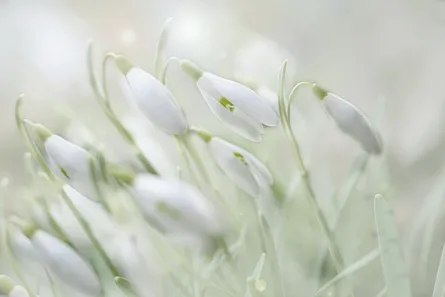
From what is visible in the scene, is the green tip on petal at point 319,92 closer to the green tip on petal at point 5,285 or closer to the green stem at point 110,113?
the green stem at point 110,113

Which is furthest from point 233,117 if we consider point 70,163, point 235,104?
point 70,163

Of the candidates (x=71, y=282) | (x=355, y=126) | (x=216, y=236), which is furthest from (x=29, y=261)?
(x=355, y=126)

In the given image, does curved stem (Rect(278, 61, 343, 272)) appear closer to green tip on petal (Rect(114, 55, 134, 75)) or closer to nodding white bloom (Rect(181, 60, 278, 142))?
nodding white bloom (Rect(181, 60, 278, 142))

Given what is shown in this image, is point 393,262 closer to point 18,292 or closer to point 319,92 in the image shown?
point 319,92

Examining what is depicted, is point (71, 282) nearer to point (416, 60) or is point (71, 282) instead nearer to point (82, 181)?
point (82, 181)

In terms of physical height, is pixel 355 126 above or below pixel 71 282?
above

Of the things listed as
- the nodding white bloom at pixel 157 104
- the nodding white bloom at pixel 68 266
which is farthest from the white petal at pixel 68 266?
the nodding white bloom at pixel 157 104
